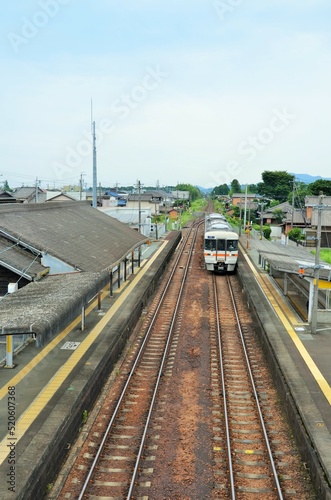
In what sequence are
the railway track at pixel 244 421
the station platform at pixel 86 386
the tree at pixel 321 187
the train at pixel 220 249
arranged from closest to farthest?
the station platform at pixel 86 386 → the railway track at pixel 244 421 → the train at pixel 220 249 → the tree at pixel 321 187

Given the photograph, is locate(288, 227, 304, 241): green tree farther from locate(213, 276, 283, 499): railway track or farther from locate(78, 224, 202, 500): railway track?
locate(78, 224, 202, 500): railway track

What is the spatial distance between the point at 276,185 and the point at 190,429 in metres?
88.2

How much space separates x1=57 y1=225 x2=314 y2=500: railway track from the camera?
764 cm

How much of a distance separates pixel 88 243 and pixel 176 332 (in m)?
5.54

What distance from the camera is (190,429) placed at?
9.49 meters

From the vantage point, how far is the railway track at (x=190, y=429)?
7637 mm

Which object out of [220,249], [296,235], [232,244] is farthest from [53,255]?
[296,235]

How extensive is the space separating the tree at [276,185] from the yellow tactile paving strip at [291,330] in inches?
2736

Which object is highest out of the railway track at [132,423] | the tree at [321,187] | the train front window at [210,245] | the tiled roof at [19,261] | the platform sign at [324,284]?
the tree at [321,187]

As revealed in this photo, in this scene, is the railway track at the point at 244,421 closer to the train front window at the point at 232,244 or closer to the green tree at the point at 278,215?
the train front window at the point at 232,244

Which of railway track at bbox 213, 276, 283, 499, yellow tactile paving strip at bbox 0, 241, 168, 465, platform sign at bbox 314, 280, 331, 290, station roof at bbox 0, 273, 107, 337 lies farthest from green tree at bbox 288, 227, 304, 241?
station roof at bbox 0, 273, 107, 337

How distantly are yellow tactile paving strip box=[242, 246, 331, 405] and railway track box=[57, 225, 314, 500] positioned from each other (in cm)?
119

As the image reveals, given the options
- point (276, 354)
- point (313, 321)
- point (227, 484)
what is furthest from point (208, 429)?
point (313, 321)

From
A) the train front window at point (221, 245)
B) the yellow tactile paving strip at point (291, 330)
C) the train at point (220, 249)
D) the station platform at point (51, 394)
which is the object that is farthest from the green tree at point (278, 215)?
the station platform at point (51, 394)
